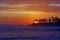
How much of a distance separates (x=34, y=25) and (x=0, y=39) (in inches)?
1946

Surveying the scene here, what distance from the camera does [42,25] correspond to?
80250mm

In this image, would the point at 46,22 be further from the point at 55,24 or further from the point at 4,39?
the point at 4,39

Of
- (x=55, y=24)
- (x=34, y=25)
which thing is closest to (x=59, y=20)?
(x=55, y=24)

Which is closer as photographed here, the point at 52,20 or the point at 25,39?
the point at 25,39

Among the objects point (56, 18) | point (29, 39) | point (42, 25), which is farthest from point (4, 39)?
point (42, 25)

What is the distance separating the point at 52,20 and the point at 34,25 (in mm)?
6712

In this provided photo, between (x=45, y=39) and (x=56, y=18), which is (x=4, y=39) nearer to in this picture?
(x=45, y=39)

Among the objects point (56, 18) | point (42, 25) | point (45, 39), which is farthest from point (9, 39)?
point (42, 25)

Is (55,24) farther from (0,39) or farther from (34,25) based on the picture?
(0,39)

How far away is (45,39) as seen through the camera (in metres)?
33.7

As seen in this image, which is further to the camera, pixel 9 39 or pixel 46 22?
pixel 46 22

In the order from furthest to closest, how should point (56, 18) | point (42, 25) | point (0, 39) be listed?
point (42, 25)
point (56, 18)
point (0, 39)

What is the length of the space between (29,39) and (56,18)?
4126 cm

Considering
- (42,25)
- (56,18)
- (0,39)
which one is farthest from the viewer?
(42,25)
